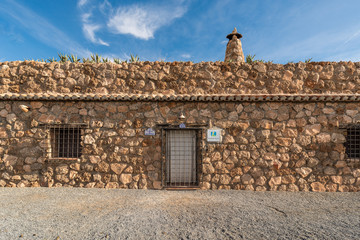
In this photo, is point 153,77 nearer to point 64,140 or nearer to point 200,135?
point 200,135

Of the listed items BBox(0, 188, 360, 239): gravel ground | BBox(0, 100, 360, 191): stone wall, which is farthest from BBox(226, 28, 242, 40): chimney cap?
BBox(0, 188, 360, 239): gravel ground

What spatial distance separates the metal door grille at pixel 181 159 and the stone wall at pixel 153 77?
1.40 m

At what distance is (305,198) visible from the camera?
196 inches

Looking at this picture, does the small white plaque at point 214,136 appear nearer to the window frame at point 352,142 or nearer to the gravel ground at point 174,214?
the gravel ground at point 174,214

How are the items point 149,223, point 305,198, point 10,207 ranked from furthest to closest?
point 305,198 → point 10,207 → point 149,223

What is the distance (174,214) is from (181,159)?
2.19 m

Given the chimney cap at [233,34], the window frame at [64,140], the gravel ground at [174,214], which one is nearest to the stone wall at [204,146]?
the window frame at [64,140]

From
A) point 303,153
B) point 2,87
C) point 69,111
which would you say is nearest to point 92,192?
point 69,111

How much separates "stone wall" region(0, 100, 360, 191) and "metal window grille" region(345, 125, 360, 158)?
0.88 ft

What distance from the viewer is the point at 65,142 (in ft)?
19.8

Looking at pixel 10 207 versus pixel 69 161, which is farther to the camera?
pixel 69 161

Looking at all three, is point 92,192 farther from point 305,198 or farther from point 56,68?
point 305,198

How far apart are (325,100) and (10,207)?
8406 millimetres

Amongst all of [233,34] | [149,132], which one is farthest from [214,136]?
[233,34]
